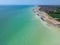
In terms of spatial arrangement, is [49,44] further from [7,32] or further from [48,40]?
[7,32]

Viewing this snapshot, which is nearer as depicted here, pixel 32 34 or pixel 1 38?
pixel 1 38

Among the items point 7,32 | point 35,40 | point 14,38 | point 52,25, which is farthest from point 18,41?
point 52,25

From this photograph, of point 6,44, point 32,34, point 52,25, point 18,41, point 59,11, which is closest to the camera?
point 6,44

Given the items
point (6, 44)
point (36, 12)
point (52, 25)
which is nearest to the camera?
point (6, 44)

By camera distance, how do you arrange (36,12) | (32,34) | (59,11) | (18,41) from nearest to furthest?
1. (18,41)
2. (32,34)
3. (59,11)
4. (36,12)

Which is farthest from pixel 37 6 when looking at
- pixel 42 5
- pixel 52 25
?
pixel 52 25

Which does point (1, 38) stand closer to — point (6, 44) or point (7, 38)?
point (7, 38)

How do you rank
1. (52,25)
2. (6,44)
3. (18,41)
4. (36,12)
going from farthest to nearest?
1. (36,12)
2. (52,25)
3. (18,41)
4. (6,44)

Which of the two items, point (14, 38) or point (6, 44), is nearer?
point (6, 44)

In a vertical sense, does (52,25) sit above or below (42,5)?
below
